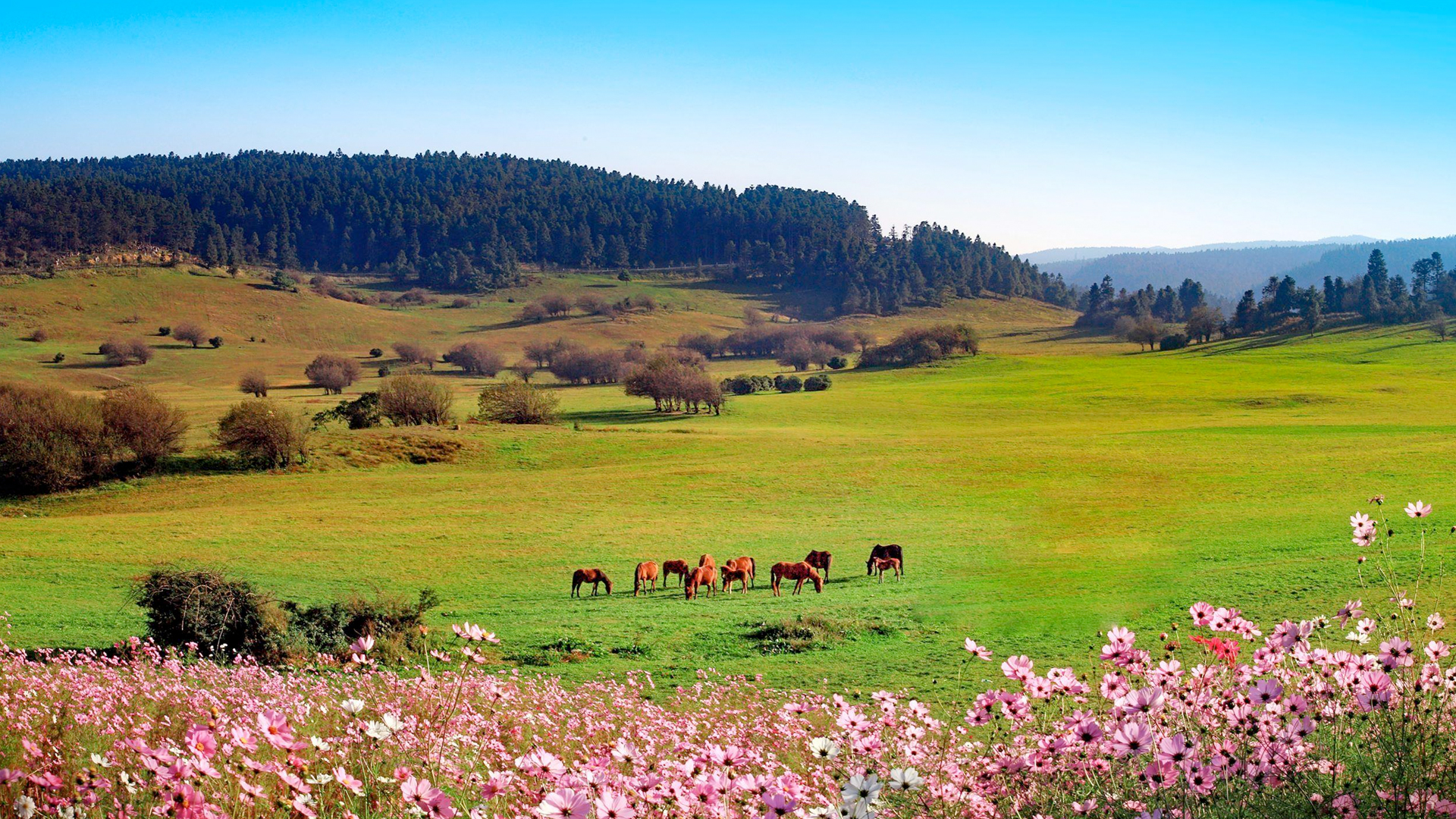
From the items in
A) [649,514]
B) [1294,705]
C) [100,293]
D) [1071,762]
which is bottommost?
[649,514]

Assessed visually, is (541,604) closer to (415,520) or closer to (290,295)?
(415,520)

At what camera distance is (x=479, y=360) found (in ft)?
380

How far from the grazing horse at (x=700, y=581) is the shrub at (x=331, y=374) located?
248ft

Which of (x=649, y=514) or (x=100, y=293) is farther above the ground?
(x=100, y=293)

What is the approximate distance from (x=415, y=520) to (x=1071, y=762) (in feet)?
102

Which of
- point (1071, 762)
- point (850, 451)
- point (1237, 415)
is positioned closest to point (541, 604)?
point (1071, 762)

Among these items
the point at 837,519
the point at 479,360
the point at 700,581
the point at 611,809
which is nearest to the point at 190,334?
the point at 479,360

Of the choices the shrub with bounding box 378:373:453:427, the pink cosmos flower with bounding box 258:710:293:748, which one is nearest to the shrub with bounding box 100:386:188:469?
the shrub with bounding box 378:373:453:427

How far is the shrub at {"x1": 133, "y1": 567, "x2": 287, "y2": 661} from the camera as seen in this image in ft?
52.5

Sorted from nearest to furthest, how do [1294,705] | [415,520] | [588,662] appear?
[1294,705]
[588,662]
[415,520]

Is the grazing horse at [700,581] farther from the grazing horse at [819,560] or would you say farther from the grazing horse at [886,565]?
the grazing horse at [886,565]

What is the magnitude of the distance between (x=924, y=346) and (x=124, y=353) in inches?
3447

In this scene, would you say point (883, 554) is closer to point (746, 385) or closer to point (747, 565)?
point (747, 565)

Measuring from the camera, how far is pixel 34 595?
22.1 meters
